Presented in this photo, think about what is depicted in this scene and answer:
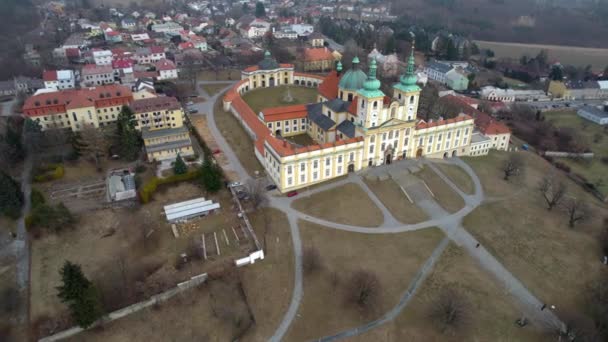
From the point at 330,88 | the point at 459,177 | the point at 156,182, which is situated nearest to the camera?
the point at 156,182

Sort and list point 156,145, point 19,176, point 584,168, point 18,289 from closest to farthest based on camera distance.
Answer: point 18,289
point 19,176
point 156,145
point 584,168

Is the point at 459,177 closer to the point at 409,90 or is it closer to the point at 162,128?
the point at 409,90

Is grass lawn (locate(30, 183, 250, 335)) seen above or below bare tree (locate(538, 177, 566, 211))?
below

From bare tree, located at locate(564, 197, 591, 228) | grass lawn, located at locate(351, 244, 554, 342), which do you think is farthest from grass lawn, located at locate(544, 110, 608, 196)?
grass lawn, located at locate(351, 244, 554, 342)

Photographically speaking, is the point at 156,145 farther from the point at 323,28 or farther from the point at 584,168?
the point at 323,28

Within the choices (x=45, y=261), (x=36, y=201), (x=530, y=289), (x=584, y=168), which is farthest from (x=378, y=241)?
(x=584, y=168)

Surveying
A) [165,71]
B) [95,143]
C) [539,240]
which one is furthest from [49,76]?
[539,240]

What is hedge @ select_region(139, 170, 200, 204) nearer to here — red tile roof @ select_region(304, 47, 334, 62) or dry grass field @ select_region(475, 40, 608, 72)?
red tile roof @ select_region(304, 47, 334, 62)
